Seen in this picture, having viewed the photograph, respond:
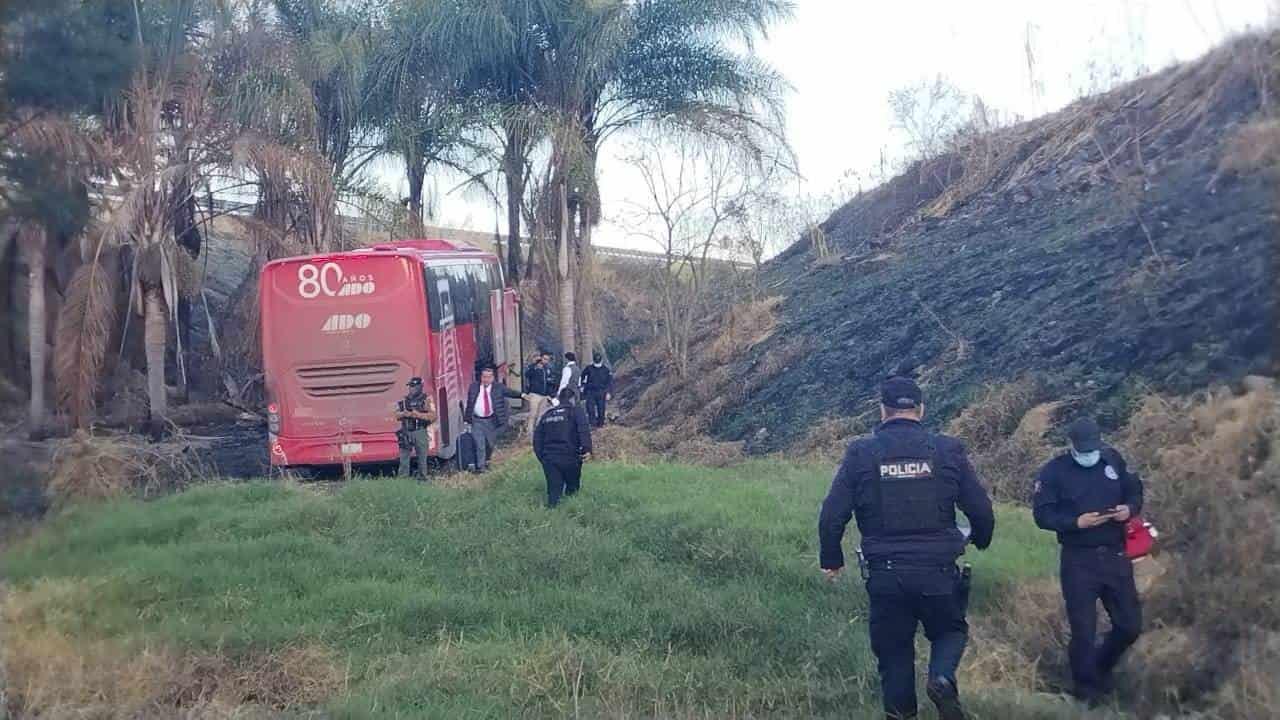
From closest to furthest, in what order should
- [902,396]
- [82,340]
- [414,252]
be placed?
[902,396] < [414,252] < [82,340]

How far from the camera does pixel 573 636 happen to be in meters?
8.38

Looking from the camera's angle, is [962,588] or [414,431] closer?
[962,588]

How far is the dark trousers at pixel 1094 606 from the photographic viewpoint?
679 centimetres

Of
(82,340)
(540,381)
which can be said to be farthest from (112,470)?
(540,381)

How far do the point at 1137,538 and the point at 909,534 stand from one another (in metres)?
1.65

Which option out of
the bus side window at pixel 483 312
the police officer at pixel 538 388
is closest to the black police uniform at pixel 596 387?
the police officer at pixel 538 388

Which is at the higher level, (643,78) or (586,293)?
(643,78)

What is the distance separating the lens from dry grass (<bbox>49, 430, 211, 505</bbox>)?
40.9ft

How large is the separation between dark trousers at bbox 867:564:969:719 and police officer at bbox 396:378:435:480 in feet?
33.8

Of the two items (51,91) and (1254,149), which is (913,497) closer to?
(51,91)

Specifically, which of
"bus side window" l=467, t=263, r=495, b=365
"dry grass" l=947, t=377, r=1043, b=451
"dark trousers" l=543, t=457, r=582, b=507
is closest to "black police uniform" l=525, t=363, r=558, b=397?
"bus side window" l=467, t=263, r=495, b=365

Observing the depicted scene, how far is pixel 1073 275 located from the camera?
1612 centimetres

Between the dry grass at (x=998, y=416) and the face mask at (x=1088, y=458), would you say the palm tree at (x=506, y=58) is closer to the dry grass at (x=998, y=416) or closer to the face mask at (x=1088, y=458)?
the dry grass at (x=998, y=416)

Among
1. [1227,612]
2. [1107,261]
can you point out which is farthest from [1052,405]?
[1227,612]
